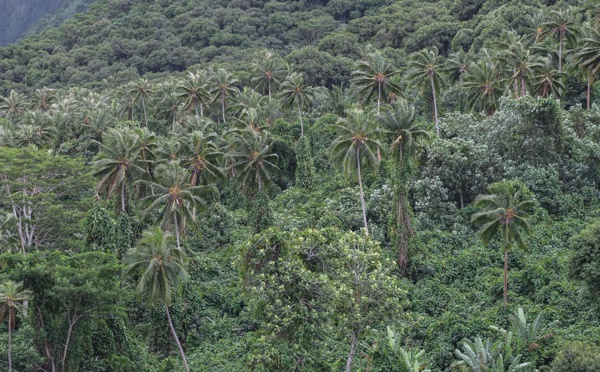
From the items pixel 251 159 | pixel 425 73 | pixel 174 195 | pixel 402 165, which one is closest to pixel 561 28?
pixel 425 73

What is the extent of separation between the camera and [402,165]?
47875 mm

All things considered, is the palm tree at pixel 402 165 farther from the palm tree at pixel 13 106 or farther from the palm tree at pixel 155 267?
the palm tree at pixel 13 106

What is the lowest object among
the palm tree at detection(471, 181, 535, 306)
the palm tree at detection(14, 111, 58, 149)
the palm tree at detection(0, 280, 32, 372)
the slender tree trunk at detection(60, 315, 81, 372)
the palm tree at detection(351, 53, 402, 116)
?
the slender tree trunk at detection(60, 315, 81, 372)

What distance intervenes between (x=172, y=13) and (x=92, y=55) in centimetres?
2460

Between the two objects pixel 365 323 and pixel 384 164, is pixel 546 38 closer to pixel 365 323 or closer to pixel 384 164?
pixel 384 164

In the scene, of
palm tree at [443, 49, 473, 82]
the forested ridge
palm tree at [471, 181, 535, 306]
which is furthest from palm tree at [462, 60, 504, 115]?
palm tree at [471, 181, 535, 306]

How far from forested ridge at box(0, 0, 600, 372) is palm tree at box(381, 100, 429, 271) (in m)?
0.15

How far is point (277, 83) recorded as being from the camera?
79938mm

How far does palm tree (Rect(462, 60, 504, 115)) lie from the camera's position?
61.2 m

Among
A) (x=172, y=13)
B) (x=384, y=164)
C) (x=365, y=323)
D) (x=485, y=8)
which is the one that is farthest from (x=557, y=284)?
(x=172, y=13)

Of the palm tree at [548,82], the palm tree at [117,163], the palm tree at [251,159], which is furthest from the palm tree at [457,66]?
the palm tree at [117,163]

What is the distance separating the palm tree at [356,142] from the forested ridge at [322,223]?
0.47ft

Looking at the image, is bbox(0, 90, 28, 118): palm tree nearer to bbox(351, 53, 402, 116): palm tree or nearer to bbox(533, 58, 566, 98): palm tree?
bbox(351, 53, 402, 116): palm tree

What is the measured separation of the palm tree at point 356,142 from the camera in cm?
4691
